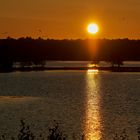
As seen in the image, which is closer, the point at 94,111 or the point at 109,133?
the point at 109,133

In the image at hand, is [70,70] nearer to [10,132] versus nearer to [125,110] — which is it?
[125,110]

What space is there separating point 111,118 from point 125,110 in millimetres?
7327

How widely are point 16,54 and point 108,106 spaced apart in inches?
4945

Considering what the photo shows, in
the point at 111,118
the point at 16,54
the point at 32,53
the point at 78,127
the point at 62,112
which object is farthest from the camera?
the point at 32,53

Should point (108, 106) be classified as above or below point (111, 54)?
below

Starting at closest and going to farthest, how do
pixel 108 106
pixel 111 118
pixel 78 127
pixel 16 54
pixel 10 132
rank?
1. pixel 10 132
2. pixel 78 127
3. pixel 111 118
4. pixel 108 106
5. pixel 16 54

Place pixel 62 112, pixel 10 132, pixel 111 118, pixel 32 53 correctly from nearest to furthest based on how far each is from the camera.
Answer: pixel 10 132 < pixel 111 118 < pixel 62 112 < pixel 32 53

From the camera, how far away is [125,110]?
49.1 metres

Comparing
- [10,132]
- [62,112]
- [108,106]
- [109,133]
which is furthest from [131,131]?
[108,106]

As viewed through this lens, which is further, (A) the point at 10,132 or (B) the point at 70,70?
(B) the point at 70,70

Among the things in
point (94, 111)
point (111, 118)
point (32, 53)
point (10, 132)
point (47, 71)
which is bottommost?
point (10, 132)

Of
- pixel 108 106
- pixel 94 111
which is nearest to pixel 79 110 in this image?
pixel 94 111

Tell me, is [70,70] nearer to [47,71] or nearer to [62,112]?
[47,71]

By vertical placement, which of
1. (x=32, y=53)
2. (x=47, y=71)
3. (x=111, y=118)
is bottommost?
(x=111, y=118)
